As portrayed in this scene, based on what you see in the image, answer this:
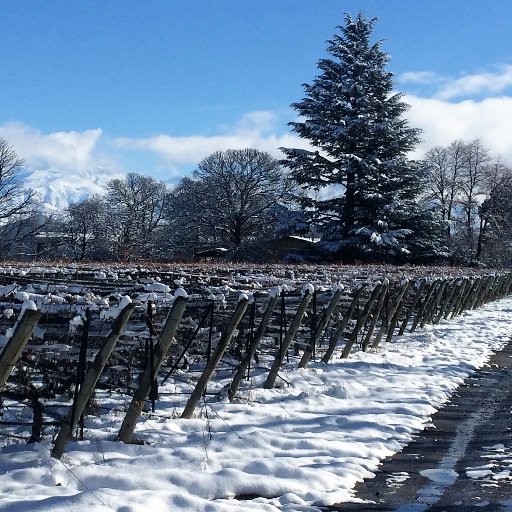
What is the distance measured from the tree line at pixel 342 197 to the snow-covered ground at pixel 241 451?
99.1ft

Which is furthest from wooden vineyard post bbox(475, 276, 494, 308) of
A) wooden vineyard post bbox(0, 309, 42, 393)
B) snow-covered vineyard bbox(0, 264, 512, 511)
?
wooden vineyard post bbox(0, 309, 42, 393)

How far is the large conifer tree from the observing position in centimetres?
4047

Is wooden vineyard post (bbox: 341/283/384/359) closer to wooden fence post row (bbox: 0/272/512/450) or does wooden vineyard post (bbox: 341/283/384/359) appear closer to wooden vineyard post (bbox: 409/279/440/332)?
wooden fence post row (bbox: 0/272/512/450)

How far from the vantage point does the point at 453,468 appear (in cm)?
599

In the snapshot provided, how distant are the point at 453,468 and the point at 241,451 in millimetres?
1909

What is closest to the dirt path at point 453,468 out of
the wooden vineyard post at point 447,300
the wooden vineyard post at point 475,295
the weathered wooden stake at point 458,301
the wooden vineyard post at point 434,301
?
the wooden vineyard post at point 434,301

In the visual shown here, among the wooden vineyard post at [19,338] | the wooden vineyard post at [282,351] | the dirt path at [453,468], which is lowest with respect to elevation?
the dirt path at [453,468]

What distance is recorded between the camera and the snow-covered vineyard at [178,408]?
506 centimetres

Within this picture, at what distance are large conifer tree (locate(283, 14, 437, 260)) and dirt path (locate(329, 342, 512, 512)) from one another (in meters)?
31.5

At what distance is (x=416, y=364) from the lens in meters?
11.6

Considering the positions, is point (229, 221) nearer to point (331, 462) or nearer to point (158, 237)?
point (158, 237)

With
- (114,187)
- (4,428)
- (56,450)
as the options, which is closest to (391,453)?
(56,450)

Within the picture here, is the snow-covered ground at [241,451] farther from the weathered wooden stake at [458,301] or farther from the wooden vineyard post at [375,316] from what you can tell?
the weathered wooden stake at [458,301]

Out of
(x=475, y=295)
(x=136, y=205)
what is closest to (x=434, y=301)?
(x=475, y=295)
